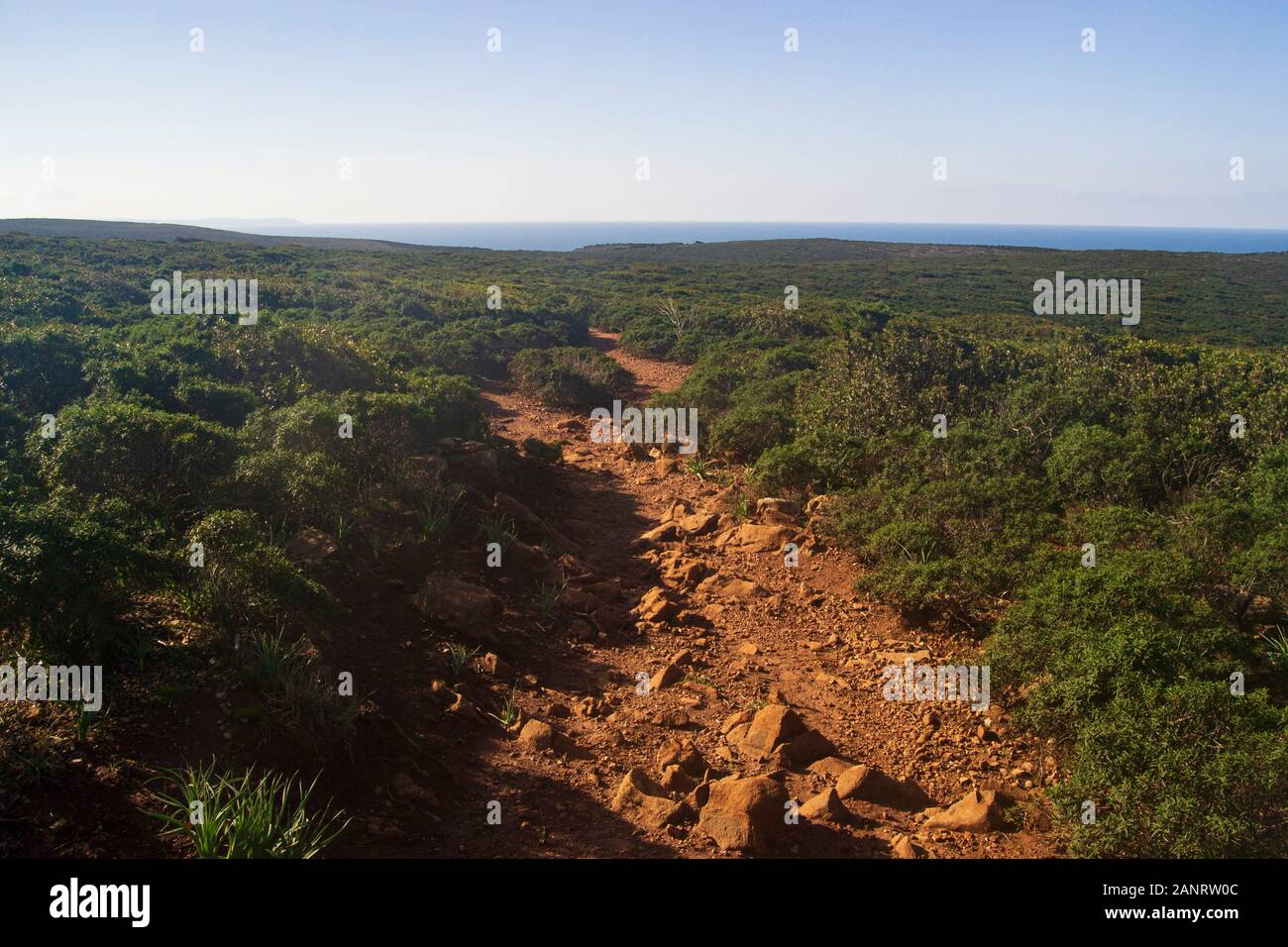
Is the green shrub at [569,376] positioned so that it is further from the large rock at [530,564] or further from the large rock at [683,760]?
the large rock at [683,760]

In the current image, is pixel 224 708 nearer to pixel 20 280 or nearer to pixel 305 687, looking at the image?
pixel 305 687

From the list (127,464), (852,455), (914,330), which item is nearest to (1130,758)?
(852,455)

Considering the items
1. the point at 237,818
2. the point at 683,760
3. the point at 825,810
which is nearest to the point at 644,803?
the point at 683,760

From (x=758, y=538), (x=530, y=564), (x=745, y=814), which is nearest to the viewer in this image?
(x=745, y=814)

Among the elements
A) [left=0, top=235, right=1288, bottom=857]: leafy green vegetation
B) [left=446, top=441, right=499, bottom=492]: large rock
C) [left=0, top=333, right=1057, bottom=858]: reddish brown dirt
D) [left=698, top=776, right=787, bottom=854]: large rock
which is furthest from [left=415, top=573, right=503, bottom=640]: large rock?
[left=698, top=776, right=787, bottom=854]: large rock

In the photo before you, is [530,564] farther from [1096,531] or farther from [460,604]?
[1096,531]

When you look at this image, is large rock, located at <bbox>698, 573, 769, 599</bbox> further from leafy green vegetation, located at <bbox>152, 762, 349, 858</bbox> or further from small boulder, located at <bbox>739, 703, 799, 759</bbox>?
leafy green vegetation, located at <bbox>152, 762, 349, 858</bbox>
